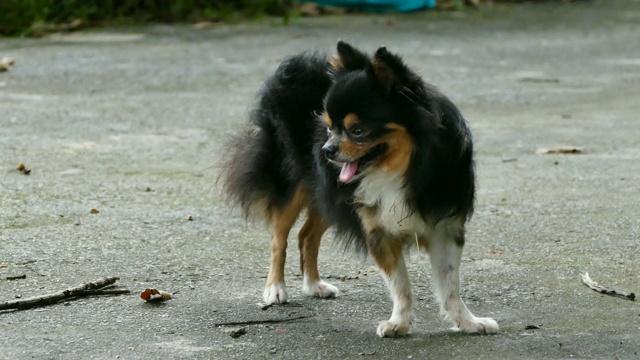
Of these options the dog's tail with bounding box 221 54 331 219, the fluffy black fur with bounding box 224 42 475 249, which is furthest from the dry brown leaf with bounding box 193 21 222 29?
the fluffy black fur with bounding box 224 42 475 249

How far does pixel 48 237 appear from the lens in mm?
6387

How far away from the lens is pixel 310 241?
5637mm

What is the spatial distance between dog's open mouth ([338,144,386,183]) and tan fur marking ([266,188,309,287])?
85 centimetres

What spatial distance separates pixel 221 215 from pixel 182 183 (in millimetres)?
867

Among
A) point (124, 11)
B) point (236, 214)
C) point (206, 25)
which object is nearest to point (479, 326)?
point (236, 214)

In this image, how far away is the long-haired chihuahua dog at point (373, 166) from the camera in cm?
457

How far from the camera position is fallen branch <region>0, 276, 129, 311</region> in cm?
511

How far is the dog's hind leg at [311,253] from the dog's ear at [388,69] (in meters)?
1.12

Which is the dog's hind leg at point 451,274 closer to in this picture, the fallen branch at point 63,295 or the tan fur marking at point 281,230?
the tan fur marking at point 281,230

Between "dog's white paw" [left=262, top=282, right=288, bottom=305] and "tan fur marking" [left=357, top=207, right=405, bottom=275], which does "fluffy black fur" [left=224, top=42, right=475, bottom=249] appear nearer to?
"tan fur marking" [left=357, top=207, right=405, bottom=275]

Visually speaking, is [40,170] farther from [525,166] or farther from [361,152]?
[361,152]

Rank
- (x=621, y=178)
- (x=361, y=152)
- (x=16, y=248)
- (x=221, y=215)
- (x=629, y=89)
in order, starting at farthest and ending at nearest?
(x=629, y=89) → (x=621, y=178) → (x=221, y=215) → (x=16, y=248) → (x=361, y=152)

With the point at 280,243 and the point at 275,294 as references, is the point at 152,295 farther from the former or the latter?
the point at 280,243

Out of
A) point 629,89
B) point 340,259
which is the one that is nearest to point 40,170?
point 340,259
